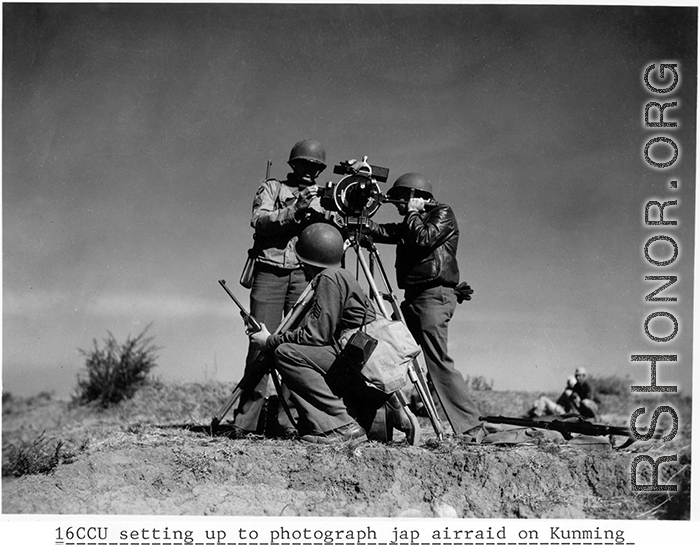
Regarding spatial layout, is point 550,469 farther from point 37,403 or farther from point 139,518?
point 37,403

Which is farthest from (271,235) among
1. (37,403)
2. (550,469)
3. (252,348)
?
(37,403)

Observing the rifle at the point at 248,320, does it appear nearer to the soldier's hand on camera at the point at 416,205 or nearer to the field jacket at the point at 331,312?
the field jacket at the point at 331,312

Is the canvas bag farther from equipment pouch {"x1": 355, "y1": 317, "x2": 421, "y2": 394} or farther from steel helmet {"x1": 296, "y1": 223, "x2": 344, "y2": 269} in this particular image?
steel helmet {"x1": 296, "y1": 223, "x2": 344, "y2": 269}

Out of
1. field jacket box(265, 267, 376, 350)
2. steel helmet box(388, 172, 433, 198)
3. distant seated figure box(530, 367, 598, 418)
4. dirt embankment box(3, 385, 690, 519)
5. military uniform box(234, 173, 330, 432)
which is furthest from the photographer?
distant seated figure box(530, 367, 598, 418)

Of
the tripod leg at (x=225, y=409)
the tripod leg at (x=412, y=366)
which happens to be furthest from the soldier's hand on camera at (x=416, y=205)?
the tripod leg at (x=225, y=409)

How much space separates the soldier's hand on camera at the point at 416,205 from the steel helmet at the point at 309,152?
0.97 m

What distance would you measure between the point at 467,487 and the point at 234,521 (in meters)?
1.92

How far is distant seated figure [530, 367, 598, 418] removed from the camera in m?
Answer: 11.5

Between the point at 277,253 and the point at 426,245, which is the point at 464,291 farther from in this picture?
the point at 277,253

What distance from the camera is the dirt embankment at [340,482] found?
6562 millimetres

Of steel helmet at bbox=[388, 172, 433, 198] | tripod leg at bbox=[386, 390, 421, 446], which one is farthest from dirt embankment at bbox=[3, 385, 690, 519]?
steel helmet at bbox=[388, 172, 433, 198]

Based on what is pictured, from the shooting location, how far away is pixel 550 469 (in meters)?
7.04

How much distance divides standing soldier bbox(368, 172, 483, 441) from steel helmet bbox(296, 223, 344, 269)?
63cm

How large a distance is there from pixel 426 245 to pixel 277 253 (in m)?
1.49
